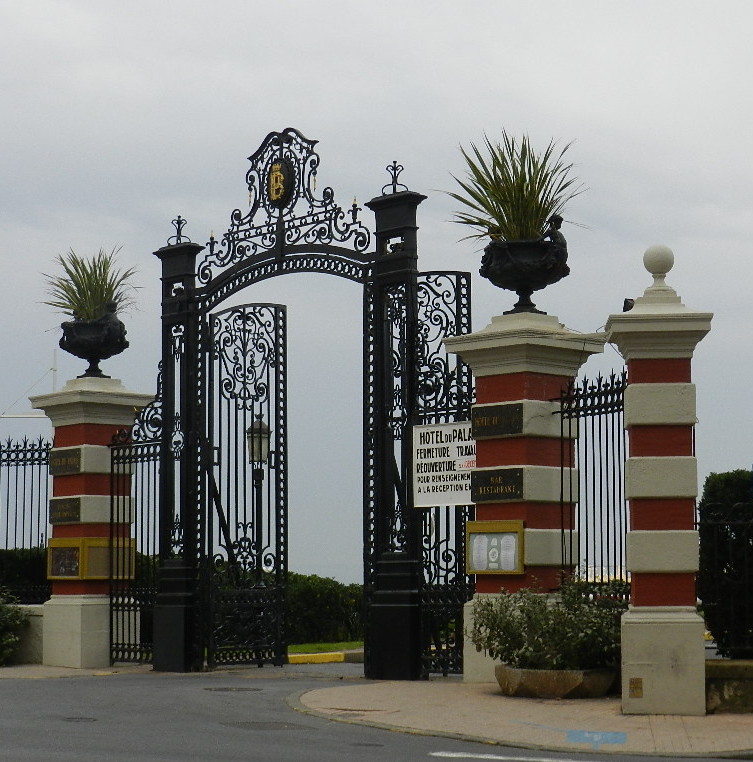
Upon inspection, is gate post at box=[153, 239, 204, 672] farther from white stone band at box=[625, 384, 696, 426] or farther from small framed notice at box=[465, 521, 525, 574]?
white stone band at box=[625, 384, 696, 426]

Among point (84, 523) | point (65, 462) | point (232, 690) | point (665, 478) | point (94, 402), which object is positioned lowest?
point (232, 690)

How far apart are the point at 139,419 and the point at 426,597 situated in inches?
198

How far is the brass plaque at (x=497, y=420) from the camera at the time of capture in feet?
49.0

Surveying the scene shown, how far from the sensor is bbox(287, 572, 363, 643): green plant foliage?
969 inches

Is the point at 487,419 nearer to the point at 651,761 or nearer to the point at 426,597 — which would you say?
the point at 426,597

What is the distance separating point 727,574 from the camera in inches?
527

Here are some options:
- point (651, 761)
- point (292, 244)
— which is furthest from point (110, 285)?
point (651, 761)

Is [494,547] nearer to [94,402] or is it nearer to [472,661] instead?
[472,661]

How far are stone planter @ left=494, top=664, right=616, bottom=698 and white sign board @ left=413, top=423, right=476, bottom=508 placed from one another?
2.62 metres

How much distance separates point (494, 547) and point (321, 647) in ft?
27.2

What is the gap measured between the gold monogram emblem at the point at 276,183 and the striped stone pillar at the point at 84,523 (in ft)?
11.5

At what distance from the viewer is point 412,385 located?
1627 cm

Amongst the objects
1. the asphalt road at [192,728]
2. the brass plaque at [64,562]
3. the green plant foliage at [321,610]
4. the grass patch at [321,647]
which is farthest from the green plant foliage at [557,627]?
the green plant foliage at [321,610]

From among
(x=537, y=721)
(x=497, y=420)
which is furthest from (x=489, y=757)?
(x=497, y=420)
